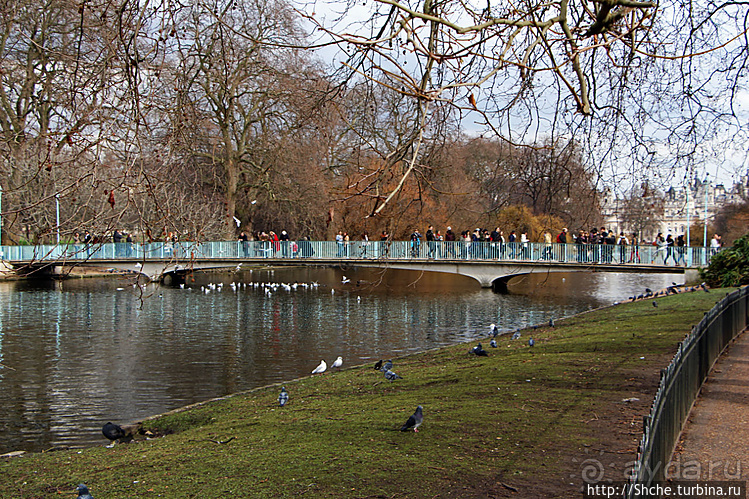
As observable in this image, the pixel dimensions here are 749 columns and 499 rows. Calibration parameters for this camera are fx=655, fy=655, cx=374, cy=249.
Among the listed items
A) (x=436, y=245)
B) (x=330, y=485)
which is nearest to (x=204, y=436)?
(x=330, y=485)

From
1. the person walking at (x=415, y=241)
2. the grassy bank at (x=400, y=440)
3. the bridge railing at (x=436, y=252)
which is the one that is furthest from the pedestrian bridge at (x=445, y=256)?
the grassy bank at (x=400, y=440)

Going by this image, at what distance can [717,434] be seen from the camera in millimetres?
6602

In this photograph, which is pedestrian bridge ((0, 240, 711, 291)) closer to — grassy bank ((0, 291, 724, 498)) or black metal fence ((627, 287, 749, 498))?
grassy bank ((0, 291, 724, 498))

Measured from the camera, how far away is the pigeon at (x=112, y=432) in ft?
30.1

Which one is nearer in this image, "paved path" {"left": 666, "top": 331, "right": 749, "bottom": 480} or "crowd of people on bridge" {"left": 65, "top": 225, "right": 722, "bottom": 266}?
"paved path" {"left": 666, "top": 331, "right": 749, "bottom": 480}

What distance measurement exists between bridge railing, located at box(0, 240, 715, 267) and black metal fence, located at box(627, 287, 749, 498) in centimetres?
2155

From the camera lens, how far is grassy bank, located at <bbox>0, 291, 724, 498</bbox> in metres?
5.86

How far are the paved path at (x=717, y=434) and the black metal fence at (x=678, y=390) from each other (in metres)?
0.15

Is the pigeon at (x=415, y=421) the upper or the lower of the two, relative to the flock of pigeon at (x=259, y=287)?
upper

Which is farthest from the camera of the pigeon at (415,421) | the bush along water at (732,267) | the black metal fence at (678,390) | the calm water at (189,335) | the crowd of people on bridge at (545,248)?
the crowd of people on bridge at (545,248)

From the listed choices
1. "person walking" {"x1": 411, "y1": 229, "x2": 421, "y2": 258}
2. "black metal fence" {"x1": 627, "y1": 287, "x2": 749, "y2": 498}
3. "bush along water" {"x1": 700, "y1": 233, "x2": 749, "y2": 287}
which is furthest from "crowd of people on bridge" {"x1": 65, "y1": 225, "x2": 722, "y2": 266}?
"black metal fence" {"x1": 627, "y1": 287, "x2": 749, "y2": 498}

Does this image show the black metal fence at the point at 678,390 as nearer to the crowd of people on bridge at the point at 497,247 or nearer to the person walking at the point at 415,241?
the person walking at the point at 415,241

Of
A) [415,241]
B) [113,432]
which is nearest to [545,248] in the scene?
[415,241]

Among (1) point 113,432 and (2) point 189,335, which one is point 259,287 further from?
(1) point 113,432
